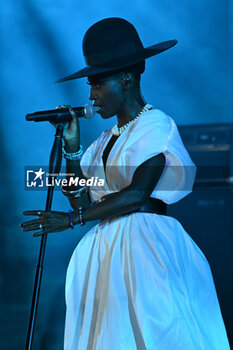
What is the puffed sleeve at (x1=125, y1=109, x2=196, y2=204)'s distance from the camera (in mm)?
1577

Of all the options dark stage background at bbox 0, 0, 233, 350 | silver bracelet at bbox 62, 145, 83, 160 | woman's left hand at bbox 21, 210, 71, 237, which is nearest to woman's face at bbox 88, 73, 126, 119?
silver bracelet at bbox 62, 145, 83, 160

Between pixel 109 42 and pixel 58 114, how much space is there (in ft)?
1.01

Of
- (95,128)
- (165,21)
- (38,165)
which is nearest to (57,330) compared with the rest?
(38,165)

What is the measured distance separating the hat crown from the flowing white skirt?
510mm

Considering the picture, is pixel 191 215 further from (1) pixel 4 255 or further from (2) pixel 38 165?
(1) pixel 4 255

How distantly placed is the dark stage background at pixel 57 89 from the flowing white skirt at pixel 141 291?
645mm

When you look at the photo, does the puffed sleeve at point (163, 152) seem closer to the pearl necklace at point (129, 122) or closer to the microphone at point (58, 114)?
the pearl necklace at point (129, 122)

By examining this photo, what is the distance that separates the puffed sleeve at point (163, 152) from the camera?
1.58 meters

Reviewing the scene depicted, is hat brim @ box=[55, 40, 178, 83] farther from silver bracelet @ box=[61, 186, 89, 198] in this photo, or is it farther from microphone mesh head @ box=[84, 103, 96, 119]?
silver bracelet @ box=[61, 186, 89, 198]

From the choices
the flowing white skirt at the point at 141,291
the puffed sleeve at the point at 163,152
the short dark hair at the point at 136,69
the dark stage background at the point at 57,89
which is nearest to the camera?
the flowing white skirt at the point at 141,291

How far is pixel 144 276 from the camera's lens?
150cm

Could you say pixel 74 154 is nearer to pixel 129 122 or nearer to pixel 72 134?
pixel 72 134

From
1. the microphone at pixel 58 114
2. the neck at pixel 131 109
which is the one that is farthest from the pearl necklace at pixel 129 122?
the microphone at pixel 58 114

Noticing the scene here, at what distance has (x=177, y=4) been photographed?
86.9 inches
